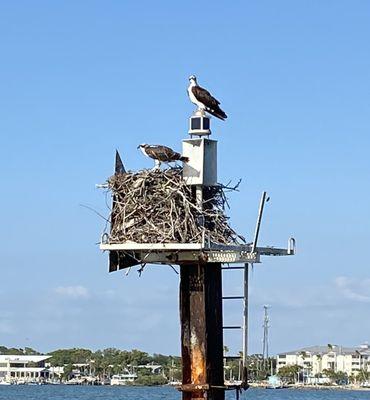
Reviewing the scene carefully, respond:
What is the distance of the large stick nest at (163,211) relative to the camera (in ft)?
54.7

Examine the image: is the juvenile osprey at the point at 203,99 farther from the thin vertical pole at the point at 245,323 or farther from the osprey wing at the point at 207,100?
the thin vertical pole at the point at 245,323

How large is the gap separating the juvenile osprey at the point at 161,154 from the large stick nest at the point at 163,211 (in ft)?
0.58

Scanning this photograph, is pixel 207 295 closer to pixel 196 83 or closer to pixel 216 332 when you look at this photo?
pixel 216 332

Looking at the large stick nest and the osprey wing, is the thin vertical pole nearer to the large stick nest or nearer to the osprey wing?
the large stick nest

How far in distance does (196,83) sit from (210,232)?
7.41ft

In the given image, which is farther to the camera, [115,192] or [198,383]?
[115,192]

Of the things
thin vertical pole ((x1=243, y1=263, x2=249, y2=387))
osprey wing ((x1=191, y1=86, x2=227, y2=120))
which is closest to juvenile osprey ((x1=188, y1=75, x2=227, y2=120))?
osprey wing ((x1=191, y1=86, x2=227, y2=120))

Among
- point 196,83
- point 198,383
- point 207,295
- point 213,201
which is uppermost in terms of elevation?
point 196,83

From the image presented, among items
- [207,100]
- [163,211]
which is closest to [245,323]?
[163,211]

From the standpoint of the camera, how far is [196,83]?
17922 mm

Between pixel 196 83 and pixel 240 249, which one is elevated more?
pixel 196 83

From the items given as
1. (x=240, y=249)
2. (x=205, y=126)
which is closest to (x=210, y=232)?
(x=240, y=249)

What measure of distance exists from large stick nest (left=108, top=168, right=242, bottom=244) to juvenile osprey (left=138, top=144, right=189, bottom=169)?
18cm

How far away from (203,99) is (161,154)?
93 cm
